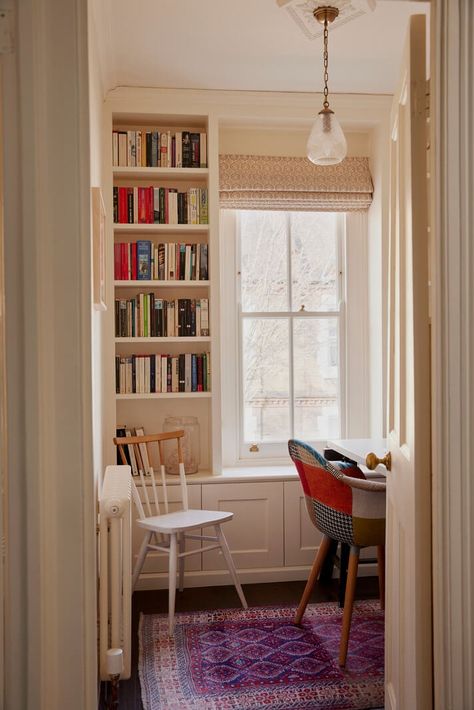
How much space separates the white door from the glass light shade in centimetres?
80

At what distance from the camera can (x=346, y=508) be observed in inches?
114

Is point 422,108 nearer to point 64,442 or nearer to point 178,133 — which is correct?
point 64,442

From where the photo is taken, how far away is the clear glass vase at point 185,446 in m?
3.92

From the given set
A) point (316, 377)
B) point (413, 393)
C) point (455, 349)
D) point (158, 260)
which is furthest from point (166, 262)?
point (455, 349)

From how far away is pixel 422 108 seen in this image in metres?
1.81

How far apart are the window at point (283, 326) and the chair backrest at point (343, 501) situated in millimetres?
1170

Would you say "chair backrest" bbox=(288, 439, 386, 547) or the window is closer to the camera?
"chair backrest" bbox=(288, 439, 386, 547)

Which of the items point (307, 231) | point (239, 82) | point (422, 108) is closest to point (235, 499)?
point (307, 231)

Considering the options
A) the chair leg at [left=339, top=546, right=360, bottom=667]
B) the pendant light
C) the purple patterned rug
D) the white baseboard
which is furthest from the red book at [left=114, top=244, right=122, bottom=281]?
the chair leg at [left=339, top=546, right=360, bottom=667]

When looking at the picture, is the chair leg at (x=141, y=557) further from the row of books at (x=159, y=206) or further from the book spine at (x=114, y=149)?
the book spine at (x=114, y=149)

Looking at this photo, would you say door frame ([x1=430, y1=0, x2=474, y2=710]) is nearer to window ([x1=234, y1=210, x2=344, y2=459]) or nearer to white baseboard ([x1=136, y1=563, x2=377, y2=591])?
white baseboard ([x1=136, y1=563, x2=377, y2=591])

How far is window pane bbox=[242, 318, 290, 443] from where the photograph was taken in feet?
13.9

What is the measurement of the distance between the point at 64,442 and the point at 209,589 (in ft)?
8.05

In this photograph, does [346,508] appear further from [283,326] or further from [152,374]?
[283,326]
